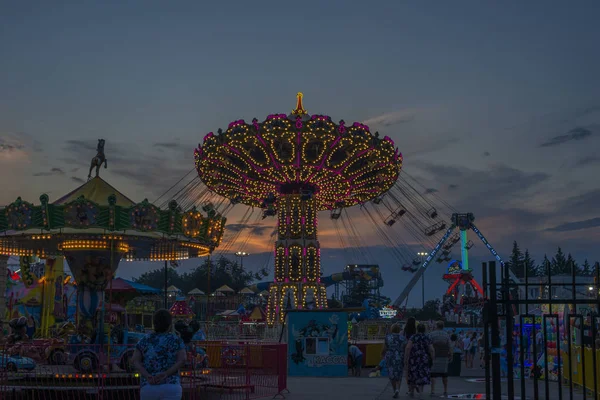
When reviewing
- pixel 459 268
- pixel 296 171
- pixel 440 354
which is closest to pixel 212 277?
pixel 459 268

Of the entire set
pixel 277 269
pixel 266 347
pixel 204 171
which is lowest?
pixel 266 347

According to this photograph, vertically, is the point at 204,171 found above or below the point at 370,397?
above

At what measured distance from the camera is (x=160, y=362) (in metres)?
6.60

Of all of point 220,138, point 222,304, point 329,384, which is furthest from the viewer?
point 222,304

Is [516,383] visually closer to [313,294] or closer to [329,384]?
[329,384]

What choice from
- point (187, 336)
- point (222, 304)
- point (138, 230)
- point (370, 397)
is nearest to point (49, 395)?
point (187, 336)

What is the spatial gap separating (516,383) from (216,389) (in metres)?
7.91

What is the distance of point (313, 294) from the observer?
32.2 meters

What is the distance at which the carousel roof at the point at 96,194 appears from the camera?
50.4 ft

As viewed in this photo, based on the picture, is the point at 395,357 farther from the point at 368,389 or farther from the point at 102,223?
the point at 102,223

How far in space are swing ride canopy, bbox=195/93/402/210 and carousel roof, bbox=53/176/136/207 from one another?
13277mm

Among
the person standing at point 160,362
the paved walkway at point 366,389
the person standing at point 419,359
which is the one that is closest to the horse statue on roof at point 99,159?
the paved walkway at point 366,389

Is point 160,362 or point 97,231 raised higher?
point 97,231

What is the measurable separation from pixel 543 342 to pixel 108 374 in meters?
7.20
